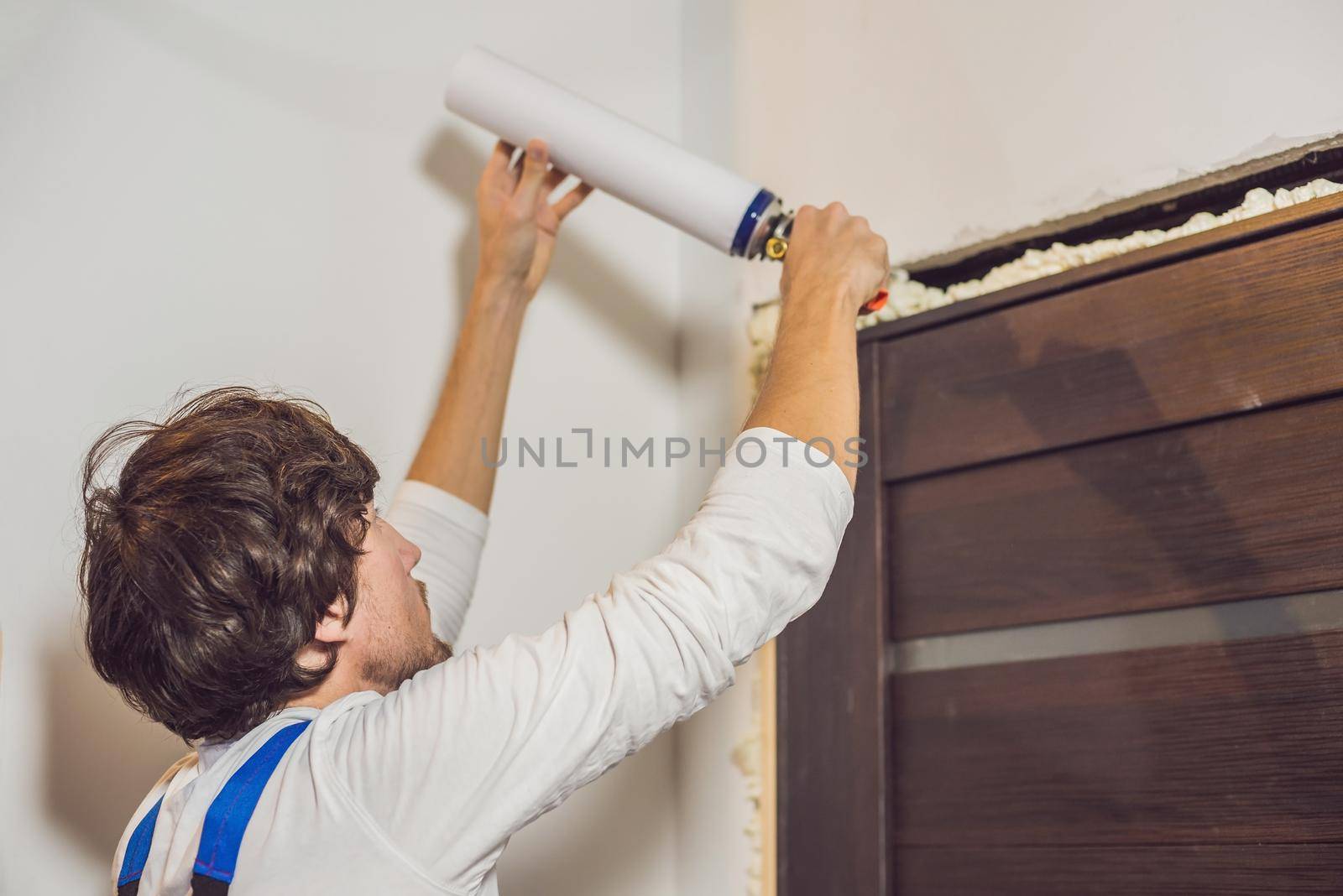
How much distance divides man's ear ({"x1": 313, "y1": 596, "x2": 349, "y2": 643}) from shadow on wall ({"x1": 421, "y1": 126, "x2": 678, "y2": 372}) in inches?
20.7

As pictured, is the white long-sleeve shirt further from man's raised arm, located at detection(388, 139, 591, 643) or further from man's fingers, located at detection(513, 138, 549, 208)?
man's fingers, located at detection(513, 138, 549, 208)

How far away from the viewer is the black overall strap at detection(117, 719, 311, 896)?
26.4 inches

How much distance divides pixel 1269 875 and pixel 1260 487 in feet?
1.03

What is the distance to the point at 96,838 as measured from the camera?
2.99 ft

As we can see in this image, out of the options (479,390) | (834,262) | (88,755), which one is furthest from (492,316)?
(88,755)

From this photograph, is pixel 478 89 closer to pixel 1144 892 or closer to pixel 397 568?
pixel 397 568

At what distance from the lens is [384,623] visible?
805mm

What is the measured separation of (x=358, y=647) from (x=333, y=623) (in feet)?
0.12

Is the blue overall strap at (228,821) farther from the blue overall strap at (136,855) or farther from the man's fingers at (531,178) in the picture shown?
the man's fingers at (531,178)

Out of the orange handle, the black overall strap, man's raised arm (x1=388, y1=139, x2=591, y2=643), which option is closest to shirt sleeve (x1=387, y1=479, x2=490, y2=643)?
man's raised arm (x1=388, y1=139, x2=591, y2=643)

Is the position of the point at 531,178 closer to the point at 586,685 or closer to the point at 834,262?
the point at 834,262

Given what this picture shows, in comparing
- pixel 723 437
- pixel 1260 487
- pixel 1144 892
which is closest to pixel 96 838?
pixel 723 437

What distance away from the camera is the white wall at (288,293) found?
0.93 metres

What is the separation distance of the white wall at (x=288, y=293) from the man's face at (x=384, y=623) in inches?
11.6
